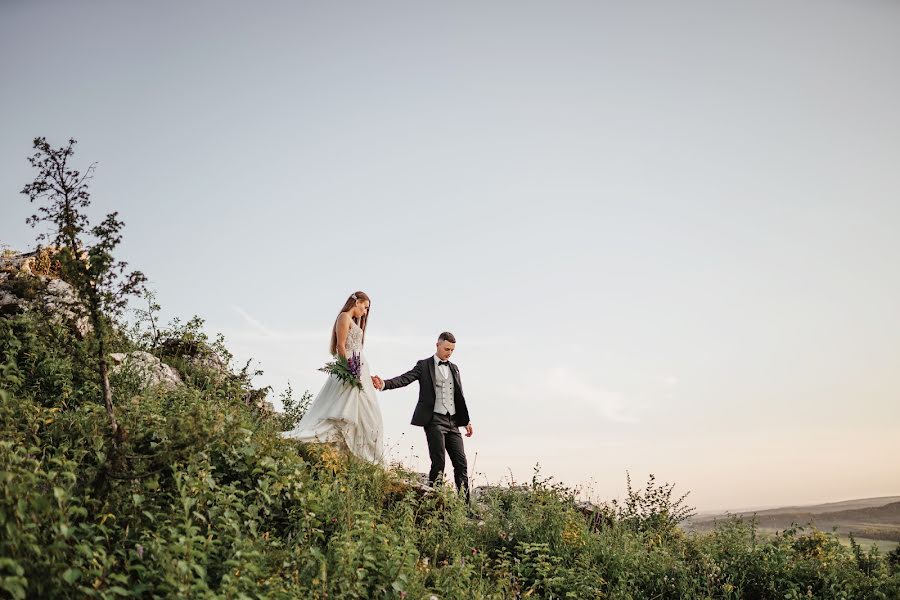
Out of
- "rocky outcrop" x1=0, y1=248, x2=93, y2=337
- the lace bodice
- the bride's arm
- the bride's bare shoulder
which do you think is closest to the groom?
the lace bodice

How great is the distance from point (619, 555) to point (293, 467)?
183 inches

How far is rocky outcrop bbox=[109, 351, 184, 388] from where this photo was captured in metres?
10.8

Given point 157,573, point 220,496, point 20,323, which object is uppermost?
point 20,323

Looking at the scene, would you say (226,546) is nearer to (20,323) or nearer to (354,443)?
(354,443)

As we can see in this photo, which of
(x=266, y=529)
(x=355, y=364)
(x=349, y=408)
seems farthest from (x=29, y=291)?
(x=266, y=529)

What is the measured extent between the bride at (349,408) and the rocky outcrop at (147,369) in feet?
8.39

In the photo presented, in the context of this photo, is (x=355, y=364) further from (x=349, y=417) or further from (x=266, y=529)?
(x=266, y=529)

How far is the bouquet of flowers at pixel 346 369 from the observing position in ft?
35.2

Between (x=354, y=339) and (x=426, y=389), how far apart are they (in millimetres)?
1542

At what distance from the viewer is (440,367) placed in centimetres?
1155

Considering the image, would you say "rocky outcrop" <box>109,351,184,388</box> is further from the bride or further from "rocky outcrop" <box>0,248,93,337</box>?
the bride

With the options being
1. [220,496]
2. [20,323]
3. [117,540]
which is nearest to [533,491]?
[220,496]

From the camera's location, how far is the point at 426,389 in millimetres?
11383

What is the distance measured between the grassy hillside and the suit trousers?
0.66 meters
